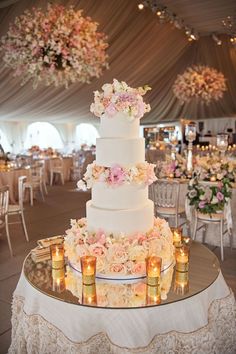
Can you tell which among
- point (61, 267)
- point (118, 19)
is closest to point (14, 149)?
point (118, 19)

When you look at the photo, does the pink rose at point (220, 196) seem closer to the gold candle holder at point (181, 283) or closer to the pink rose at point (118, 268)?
the gold candle holder at point (181, 283)

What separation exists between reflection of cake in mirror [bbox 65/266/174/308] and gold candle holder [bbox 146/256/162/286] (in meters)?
0.04

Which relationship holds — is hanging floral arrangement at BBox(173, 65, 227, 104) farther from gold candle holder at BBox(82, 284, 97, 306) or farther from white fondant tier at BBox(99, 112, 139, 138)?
gold candle holder at BBox(82, 284, 97, 306)

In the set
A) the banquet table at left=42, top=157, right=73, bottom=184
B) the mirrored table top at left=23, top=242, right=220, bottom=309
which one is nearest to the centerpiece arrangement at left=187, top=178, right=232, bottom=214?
the mirrored table top at left=23, top=242, right=220, bottom=309

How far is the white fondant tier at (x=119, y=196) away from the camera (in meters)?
1.93

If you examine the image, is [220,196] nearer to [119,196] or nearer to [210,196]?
[210,196]

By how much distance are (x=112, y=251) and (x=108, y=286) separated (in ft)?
0.61

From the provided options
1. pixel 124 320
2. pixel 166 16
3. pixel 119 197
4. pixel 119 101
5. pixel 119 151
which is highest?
pixel 166 16

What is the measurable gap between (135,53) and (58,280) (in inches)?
285

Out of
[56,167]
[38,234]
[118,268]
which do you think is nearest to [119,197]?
[118,268]

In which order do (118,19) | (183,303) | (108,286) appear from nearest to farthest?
(183,303)
(108,286)
(118,19)

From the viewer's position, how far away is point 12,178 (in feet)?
23.1

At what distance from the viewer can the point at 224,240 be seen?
4551 mm

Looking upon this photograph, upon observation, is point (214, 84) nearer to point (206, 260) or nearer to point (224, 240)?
point (224, 240)
